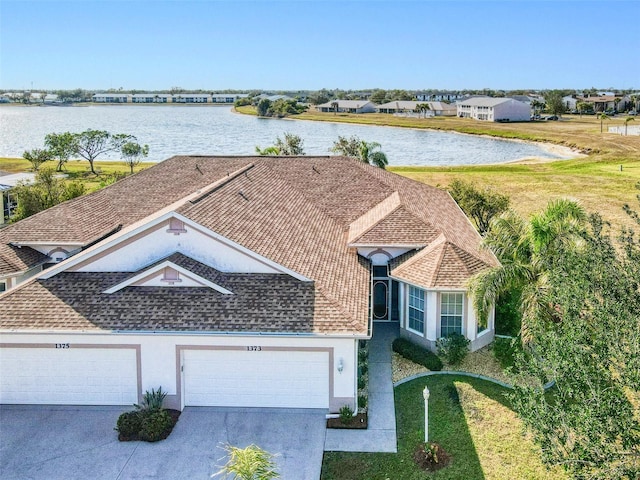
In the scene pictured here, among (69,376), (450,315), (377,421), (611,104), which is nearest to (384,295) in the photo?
(450,315)

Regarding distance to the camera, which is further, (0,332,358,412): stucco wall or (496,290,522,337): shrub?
(496,290,522,337): shrub

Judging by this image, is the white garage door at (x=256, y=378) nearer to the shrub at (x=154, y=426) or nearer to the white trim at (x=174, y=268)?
the shrub at (x=154, y=426)

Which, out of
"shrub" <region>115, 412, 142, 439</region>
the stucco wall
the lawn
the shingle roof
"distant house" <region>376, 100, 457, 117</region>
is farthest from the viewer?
"distant house" <region>376, 100, 457, 117</region>

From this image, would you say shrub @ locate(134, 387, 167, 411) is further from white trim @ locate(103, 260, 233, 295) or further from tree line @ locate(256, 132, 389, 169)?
tree line @ locate(256, 132, 389, 169)

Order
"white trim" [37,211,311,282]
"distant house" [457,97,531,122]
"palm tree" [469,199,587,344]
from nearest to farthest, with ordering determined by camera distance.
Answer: "palm tree" [469,199,587,344], "white trim" [37,211,311,282], "distant house" [457,97,531,122]

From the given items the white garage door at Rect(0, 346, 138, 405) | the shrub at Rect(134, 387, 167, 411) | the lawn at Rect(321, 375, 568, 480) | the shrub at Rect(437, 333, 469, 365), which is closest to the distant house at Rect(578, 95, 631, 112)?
the shrub at Rect(437, 333, 469, 365)

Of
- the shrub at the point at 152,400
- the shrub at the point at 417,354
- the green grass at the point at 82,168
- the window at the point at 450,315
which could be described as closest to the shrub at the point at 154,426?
the shrub at the point at 152,400

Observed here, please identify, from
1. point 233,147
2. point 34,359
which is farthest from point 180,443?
point 233,147
